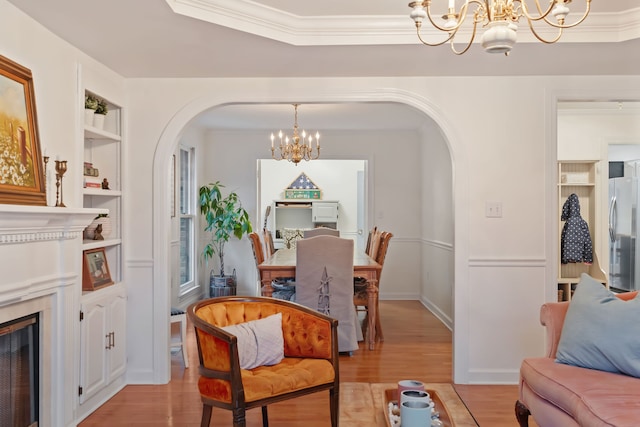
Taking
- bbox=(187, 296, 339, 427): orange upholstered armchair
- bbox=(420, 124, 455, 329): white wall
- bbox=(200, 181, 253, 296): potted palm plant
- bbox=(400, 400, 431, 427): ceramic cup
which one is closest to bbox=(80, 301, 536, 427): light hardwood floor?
bbox=(187, 296, 339, 427): orange upholstered armchair

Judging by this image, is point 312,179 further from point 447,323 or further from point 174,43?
point 174,43

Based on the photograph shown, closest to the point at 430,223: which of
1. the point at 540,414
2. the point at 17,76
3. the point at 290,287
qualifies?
the point at 290,287

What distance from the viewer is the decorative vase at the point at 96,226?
3.83 m

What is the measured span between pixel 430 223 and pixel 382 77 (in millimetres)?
3446

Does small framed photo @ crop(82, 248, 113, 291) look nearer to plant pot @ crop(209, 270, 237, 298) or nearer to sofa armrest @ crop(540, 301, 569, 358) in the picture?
sofa armrest @ crop(540, 301, 569, 358)

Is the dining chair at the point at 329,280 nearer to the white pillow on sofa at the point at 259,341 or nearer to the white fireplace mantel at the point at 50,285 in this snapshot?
the white pillow on sofa at the point at 259,341

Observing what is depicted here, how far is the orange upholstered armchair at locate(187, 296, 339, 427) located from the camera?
8.60 feet

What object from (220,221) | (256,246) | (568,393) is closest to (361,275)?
(256,246)

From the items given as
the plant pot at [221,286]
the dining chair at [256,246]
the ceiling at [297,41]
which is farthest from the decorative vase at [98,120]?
the plant pot at [221,286]

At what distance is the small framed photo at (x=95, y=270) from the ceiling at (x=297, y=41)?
50.1 inches

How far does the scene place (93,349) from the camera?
3521 millimetres

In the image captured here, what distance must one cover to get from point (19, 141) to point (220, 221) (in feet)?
15.9

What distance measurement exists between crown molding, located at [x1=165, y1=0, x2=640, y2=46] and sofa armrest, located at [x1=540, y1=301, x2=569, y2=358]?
60.7 inches

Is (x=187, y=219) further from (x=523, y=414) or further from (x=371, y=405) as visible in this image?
(x=523, y=414)
